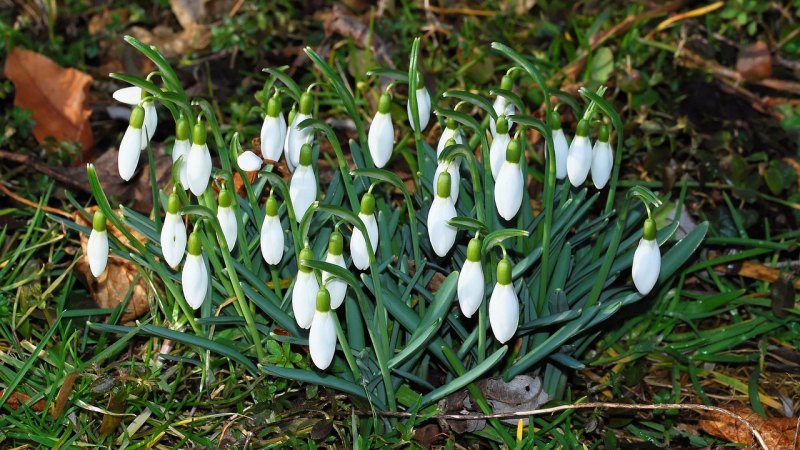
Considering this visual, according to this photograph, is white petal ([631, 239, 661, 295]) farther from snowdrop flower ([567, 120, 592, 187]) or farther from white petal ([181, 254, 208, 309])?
white petal ([181, 254, 208, 309])

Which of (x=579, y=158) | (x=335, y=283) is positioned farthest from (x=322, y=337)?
(x=579, y=158)

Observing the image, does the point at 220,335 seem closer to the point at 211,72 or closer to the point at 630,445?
the point at 630,445

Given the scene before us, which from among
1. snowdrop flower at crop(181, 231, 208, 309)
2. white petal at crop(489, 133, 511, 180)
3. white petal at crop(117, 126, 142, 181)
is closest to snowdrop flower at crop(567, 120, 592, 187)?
white petal at crop(489, 133, 511, 180)

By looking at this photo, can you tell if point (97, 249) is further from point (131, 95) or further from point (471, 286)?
point (471, 286)

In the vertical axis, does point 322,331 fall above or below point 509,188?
below

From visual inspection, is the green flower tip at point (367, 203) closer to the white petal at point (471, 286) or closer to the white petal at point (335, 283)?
the white petal at point (335, 283)

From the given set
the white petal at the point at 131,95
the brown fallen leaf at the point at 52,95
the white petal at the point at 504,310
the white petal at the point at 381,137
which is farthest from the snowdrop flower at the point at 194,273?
the brown fallen leaf at the point at 52,95
